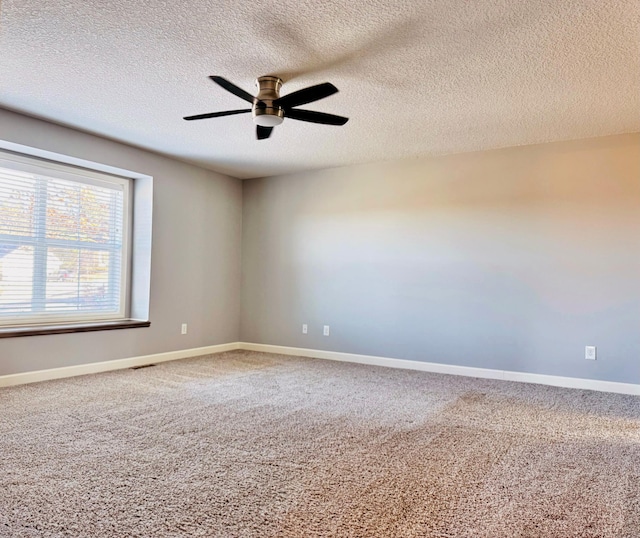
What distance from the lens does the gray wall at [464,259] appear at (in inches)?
156

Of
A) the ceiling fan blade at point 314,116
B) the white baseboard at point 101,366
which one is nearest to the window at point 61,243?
the white baseboard at point 101,366

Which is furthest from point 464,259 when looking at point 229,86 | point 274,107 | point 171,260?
point 171,260

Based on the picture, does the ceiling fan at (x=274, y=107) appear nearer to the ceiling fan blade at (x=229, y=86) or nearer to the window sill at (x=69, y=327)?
the ceiling fan blade at (x=229, y=86)

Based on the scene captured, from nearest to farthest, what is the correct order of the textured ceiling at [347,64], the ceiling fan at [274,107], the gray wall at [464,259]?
the textured ceiling at [347,64]
the ceiling fan at [274,107]
the gray wall at [464,259]

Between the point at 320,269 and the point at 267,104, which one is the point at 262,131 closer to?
the point at 267,104

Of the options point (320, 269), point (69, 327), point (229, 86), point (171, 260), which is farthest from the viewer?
point (320, 269)

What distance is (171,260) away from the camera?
5051mm

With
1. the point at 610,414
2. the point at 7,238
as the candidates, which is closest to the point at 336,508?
the point at 610,414

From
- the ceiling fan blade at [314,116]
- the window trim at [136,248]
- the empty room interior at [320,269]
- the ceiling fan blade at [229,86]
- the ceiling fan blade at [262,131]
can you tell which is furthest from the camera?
the window trim at [136,248]

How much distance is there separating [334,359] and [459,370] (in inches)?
55.9

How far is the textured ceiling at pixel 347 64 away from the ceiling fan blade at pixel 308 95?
22 centimetres

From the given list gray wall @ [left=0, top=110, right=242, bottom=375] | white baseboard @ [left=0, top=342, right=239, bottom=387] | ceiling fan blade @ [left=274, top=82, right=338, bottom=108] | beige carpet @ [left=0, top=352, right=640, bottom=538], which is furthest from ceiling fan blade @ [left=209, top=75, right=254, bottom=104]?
white baseboard @ [left=0, top=342, right=239, bottom=387]

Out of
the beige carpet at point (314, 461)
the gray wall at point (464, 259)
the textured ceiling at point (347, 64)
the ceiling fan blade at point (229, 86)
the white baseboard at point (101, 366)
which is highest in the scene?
the textured ceiling at point (347, 64)

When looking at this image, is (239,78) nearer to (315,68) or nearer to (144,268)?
(315,68)
